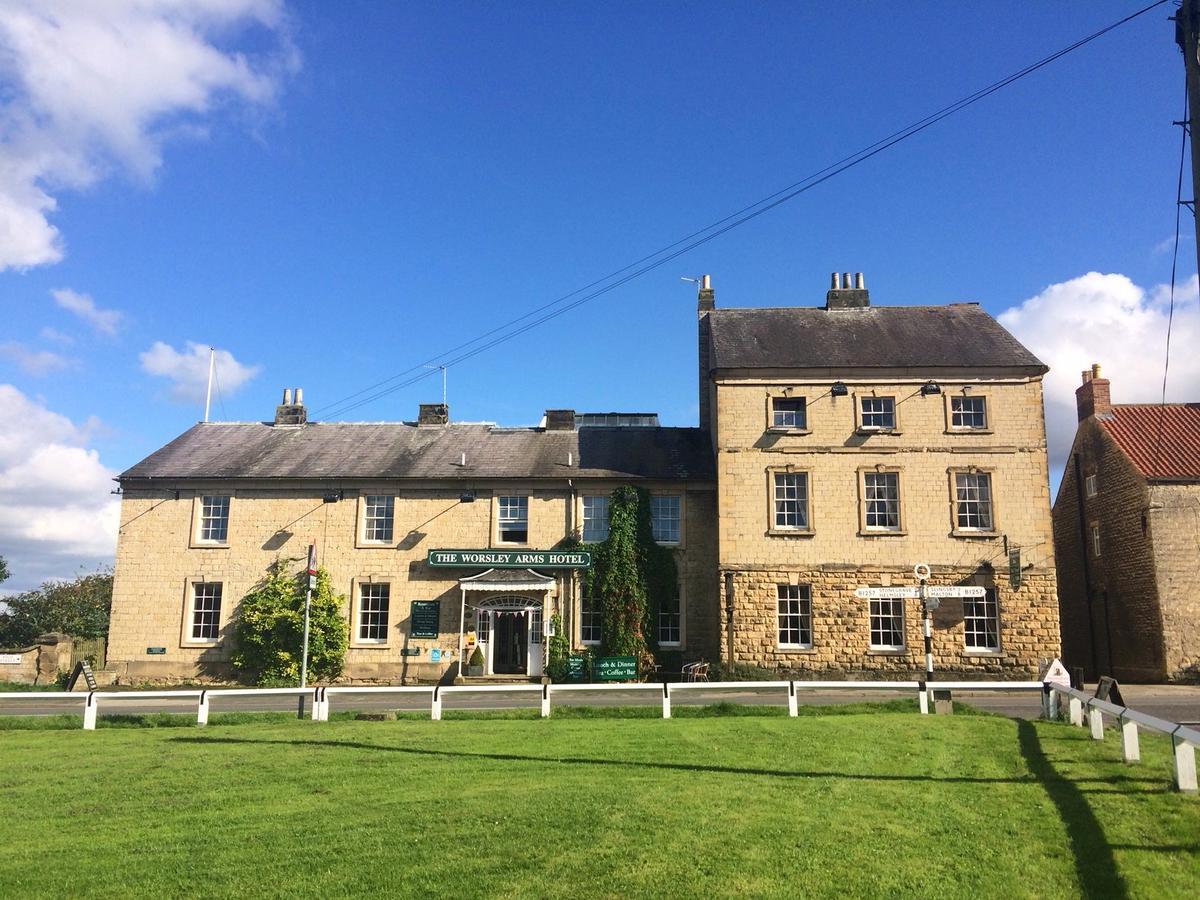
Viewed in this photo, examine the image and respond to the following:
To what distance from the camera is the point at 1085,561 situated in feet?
106

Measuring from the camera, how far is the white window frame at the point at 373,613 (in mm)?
29234

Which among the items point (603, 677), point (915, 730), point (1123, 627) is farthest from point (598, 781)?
point (1123, 627)

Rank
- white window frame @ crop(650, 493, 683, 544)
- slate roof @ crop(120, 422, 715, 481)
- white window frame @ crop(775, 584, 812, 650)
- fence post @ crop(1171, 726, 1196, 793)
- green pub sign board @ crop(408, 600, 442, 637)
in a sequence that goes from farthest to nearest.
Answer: slate roof @ crop(120, 422, 715, 481) → white window frame @ crop(650, 493, 683, 544) → green pub sign board @ crop(408, 600, 442, 637) → white window frame @ crop(775, 584, 812, 650) → fence post @ crop(1171, 726, 1196, 793)

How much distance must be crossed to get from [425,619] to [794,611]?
11.7m

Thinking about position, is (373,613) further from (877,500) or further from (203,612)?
(877,500)

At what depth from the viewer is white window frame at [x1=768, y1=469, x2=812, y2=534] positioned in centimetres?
2789

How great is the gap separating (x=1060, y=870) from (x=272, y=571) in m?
27.2

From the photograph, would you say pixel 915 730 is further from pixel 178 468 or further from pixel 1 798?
pixel 178 468

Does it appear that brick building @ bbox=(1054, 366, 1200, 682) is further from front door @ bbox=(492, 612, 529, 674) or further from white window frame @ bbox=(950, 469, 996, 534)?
front door @ bbox=(492, 612, 529, 674)

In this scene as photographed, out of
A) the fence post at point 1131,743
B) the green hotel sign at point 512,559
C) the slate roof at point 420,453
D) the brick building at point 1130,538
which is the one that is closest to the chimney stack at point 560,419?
the slate roof at point 420,453

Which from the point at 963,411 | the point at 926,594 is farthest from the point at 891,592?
the point at 963,411

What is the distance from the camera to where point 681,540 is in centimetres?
2944

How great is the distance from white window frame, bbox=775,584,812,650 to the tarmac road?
13.1 feet

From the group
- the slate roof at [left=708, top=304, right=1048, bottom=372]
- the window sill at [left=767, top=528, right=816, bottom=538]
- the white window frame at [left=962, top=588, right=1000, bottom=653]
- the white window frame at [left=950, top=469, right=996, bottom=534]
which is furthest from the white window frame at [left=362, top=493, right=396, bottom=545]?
the white window frame at [left=962, top=588, right=1000, bottom=653]
